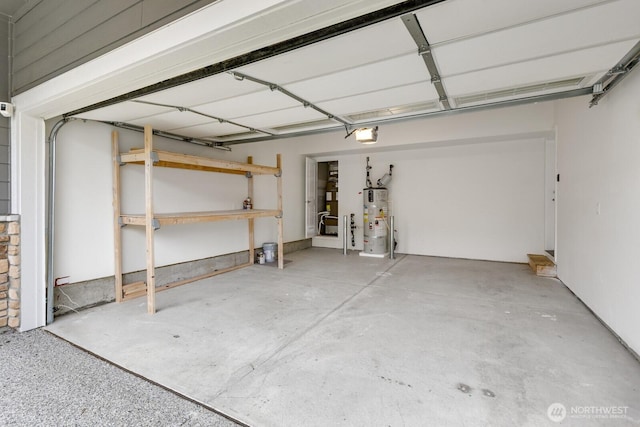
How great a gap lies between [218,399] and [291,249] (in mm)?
5014

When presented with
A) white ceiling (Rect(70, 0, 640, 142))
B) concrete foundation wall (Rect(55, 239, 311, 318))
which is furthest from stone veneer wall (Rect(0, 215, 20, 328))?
white ceiling (Rect(70, 0, 640, 142))

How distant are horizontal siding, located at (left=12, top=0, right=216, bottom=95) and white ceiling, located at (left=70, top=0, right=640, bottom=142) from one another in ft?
1.61

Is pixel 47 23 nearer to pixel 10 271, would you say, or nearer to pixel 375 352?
pixel 10 271

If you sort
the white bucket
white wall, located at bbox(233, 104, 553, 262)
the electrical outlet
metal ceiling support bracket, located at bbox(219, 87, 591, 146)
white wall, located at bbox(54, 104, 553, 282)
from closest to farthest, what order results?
metal ceiling support bracket, located at bbox(219, 87, 591, 146) → the electrical outlet → white wall, located at bbox(54, 104, 553, 282) → white wall, located at bbox(233, 104, 553, 262) → the white bucket

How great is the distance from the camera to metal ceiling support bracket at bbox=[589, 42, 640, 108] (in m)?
1.90

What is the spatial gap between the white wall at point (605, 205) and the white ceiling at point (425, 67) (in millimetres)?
554

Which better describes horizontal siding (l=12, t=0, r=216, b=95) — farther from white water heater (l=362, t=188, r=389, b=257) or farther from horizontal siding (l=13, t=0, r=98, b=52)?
white water heater (l=362, t=188, r=389, b=257)

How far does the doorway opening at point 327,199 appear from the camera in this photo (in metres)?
8.06

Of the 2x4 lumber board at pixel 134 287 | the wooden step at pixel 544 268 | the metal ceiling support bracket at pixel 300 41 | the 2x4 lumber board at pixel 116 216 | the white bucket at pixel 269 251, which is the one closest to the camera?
the metal ceiling support bracket at pixel 300 41

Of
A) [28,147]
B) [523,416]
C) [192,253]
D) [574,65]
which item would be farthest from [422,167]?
[28,147]

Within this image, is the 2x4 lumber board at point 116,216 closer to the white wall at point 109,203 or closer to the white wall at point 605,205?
the white wall at point 109,203

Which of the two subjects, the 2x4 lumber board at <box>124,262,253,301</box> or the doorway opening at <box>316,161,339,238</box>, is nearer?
the 2x4 lumber board at <box>124,262,253,301</box>

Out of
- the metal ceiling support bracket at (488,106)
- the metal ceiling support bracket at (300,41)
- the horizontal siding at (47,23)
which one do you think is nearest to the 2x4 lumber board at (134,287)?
the metal ceiling support bracket at (300,41)

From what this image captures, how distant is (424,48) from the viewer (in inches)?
68.8
